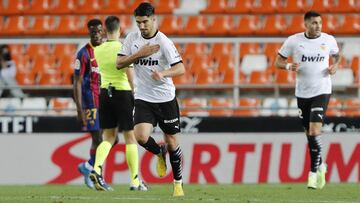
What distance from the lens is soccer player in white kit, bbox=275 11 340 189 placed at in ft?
43.1

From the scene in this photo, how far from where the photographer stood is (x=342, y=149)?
53.1 ft

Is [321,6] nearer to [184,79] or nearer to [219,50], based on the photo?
[219,50]

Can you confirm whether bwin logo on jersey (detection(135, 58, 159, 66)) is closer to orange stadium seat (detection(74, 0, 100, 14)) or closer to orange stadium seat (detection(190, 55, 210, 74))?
orange stadium seat (detection(190, 55, 210, 74))

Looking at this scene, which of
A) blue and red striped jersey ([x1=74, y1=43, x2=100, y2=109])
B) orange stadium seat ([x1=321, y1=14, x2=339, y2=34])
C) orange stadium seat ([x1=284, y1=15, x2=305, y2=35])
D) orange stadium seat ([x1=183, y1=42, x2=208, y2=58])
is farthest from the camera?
orange stadium seat ([x1=284, y1=15, x2=305, y2=35])

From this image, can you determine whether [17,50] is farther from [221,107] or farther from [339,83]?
[339,83]

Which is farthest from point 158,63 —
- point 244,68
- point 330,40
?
point 244,68

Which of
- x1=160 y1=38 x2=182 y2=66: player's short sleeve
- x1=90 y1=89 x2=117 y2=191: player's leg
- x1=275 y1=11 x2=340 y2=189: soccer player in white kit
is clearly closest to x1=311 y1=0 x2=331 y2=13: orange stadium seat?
x1=275 y1=11 x2=340 y2=189: soccer player in white kit

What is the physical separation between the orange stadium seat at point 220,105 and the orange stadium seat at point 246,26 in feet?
9.43

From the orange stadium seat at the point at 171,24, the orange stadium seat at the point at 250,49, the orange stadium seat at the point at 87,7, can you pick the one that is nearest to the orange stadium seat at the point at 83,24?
the orange stadium seat at the point at 87,7

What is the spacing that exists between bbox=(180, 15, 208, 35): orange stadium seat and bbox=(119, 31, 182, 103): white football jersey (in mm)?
9904

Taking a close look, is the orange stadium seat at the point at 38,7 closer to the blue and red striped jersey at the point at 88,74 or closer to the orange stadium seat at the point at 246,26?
the orange stadium seat at the point at 246,26

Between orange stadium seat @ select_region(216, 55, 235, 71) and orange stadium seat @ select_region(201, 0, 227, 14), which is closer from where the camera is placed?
orange stadium seat @ select_region(216, 55, 235, 71)

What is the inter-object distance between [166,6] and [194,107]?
5.80 m

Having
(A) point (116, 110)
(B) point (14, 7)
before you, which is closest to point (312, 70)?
(A) point (116, 110)
